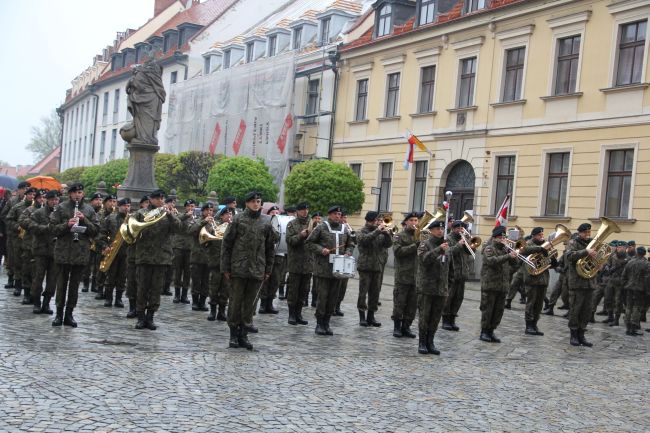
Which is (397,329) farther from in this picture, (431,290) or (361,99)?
(361,99)

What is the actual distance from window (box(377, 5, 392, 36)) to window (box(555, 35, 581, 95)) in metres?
9.73

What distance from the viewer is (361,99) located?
3559 cm

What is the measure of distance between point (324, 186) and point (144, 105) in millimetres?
11247

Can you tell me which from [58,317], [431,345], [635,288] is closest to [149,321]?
[58,317]

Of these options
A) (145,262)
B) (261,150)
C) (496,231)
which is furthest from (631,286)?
(261,150)

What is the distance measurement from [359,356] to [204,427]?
4.35 meters

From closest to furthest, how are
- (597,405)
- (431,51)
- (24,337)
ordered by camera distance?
1. (597,405)
2. (24,337)
3. (431,51)

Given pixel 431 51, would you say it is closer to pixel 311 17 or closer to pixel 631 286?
pixel 311 17

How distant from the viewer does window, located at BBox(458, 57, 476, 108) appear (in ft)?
96.6

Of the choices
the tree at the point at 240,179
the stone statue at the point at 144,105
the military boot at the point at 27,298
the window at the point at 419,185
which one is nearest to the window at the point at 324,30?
the tree at the point at 240,179

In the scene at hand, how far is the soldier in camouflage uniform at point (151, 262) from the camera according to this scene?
11844mm

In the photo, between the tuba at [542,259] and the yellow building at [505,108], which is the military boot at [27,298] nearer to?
the tuba at [542,259]

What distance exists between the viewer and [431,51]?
31203 millimetres

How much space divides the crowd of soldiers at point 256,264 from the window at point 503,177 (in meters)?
10.3
